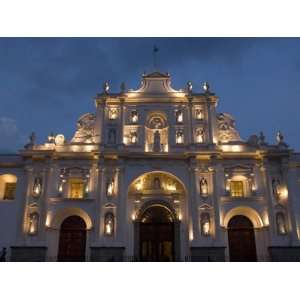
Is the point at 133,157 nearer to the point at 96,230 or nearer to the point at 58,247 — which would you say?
the point at 96,230

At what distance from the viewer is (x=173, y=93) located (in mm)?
33438

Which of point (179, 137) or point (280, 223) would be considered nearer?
point (280, 223)

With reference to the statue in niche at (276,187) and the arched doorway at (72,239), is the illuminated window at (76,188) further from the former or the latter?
the statue in niche at (276,187)

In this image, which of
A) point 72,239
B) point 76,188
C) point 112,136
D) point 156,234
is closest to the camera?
point 72,239

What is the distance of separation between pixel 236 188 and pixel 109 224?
11.3 meters

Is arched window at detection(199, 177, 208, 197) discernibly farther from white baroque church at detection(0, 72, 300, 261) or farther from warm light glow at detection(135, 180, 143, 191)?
warm light glow at detection(135, 180, 143, 191)

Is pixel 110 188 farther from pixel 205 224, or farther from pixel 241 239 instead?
pixel 241 239

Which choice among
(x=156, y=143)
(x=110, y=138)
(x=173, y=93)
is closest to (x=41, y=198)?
(x=110, y=138)

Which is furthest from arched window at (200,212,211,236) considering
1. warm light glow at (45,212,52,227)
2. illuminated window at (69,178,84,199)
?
warm light glow at (45,212,52,227)

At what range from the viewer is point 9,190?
102 feet

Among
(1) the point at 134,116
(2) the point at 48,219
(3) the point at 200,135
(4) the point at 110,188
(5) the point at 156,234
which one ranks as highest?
(1) the point at 134,116

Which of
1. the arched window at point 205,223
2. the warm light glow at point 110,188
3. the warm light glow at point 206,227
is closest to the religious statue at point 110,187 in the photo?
the warm light glow at point 110,188

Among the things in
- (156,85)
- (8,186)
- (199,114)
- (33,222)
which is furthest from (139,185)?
(8,186)

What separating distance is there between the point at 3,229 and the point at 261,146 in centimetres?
2241
